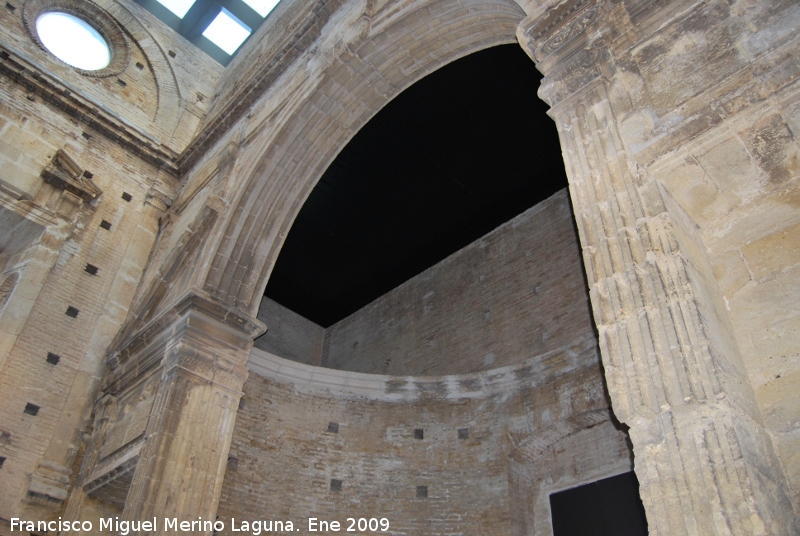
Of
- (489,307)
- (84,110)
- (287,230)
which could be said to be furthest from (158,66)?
(489,307)

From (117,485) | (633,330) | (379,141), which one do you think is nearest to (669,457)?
(633,330)

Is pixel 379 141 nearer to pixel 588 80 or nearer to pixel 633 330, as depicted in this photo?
pixel 588 80

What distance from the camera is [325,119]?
844cm

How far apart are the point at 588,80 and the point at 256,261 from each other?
5305 mm

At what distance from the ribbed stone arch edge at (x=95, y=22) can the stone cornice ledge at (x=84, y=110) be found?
3.31 ft

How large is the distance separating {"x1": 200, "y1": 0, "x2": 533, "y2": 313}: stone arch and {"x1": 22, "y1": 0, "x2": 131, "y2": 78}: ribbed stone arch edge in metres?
4.11

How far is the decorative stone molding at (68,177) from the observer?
8.51 m

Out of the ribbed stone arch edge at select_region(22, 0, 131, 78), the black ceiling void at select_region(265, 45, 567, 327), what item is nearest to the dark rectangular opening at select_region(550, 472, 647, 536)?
the black ceiling void at select_region(265, 45, 567, 327)

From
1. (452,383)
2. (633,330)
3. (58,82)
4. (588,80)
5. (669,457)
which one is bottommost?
(669,457)

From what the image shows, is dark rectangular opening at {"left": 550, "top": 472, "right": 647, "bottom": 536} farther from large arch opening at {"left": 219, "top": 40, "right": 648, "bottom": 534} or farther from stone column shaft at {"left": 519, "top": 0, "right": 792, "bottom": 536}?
stone column shaft at {"left": 519, "top": 0, "right": 792, "bottom": 536}

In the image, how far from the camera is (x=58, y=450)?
23.4ft

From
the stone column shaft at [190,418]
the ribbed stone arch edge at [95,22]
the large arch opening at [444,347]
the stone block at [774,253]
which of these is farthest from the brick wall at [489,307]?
the ribbed stone arch edge at [95,22]

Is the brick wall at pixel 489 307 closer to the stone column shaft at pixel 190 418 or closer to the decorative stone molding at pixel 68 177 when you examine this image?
the stone column shaft at pixel 190 418

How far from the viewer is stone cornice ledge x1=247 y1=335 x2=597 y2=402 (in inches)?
338
